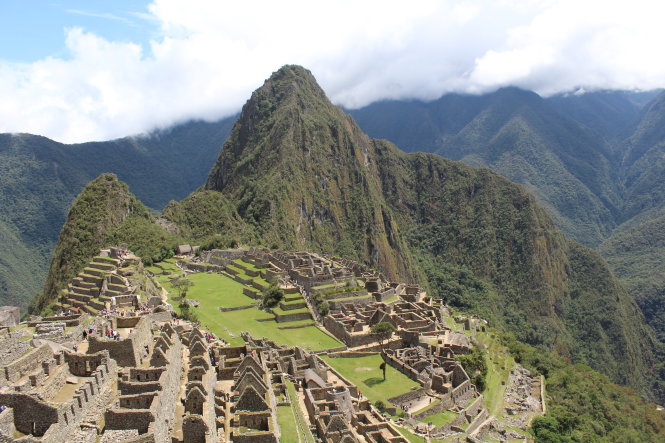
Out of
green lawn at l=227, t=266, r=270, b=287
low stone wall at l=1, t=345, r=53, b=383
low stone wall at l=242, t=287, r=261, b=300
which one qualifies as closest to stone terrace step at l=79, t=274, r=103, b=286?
low stone wall at l=242, t=287, r=261, b=300

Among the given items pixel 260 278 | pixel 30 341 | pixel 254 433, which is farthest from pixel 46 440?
pixel 260 278

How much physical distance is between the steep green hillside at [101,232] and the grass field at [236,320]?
19.4 meters

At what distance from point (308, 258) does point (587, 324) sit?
133 metres

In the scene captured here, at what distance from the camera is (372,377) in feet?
142

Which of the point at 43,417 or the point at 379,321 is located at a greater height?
the point at 43,417

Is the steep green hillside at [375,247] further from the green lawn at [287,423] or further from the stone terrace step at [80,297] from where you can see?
the green lawn at [287,423]

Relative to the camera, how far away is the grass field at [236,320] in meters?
48.1

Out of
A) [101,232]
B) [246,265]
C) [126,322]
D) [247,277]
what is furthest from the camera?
[101,232]

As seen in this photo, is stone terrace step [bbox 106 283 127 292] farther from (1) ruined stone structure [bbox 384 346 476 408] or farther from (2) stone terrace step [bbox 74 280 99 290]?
(1) ruined stone structure [bbox 384 346 476 408]

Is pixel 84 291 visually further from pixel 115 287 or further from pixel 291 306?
pixel 291 306

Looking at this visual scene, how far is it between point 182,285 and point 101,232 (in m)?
34.7

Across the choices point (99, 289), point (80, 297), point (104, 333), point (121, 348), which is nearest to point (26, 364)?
point (121, 348)

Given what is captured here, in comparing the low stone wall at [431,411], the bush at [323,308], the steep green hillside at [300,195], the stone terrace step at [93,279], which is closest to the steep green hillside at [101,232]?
the stone terrace step at [93,279]

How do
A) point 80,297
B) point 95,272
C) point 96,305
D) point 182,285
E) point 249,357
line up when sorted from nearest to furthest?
point 249,357 → point 96,305 → point 80,297 → point 95,272 → point 182,285
